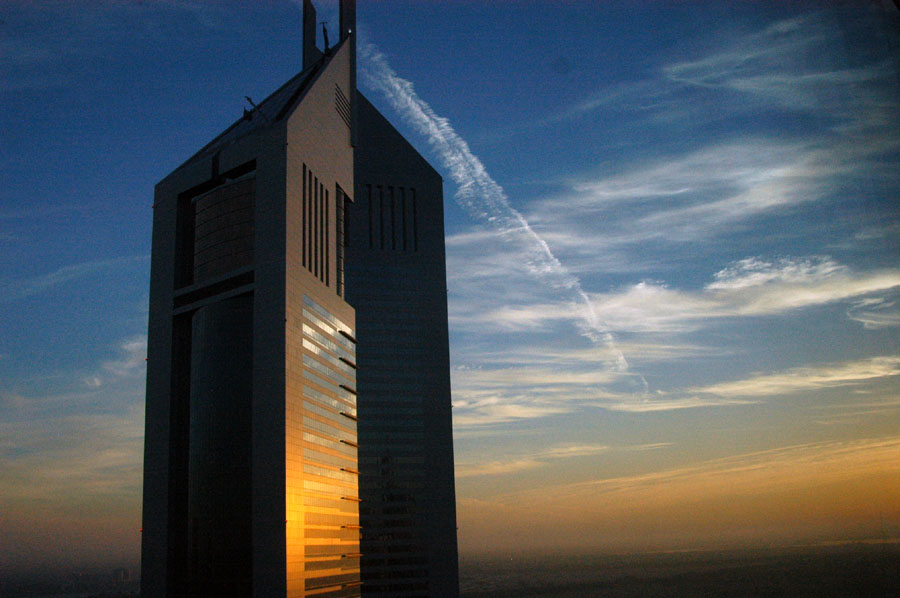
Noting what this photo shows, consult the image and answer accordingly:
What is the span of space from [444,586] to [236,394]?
103 meters

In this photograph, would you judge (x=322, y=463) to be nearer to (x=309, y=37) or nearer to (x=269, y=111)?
(x=269, y=111)

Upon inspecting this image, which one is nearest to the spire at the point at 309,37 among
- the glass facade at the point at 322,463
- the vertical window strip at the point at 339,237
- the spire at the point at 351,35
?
the spire at the point at 351,35

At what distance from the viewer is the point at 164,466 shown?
100 metres

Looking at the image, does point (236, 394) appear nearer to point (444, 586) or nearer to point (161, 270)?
point (161, 270)

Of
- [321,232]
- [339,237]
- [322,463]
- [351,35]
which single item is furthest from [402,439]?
[351,35]

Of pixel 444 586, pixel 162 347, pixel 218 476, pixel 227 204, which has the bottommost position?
pixel 444 586

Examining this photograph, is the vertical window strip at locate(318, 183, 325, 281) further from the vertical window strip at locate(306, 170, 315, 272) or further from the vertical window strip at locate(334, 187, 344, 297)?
the vertical window strip at locate(334, 187, 344, 297)

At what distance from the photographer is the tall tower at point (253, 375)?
8962cm

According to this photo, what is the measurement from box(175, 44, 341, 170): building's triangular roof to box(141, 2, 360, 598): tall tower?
0.63 m

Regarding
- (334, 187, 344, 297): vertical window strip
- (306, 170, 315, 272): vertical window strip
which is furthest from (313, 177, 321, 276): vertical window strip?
(334, 187, 344, 297): vertical window strip

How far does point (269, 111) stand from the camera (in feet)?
380

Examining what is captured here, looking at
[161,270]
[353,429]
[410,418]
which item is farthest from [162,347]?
[410,418]

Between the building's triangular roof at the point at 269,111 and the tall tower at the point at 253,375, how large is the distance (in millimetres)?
627

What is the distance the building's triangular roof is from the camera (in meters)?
112
